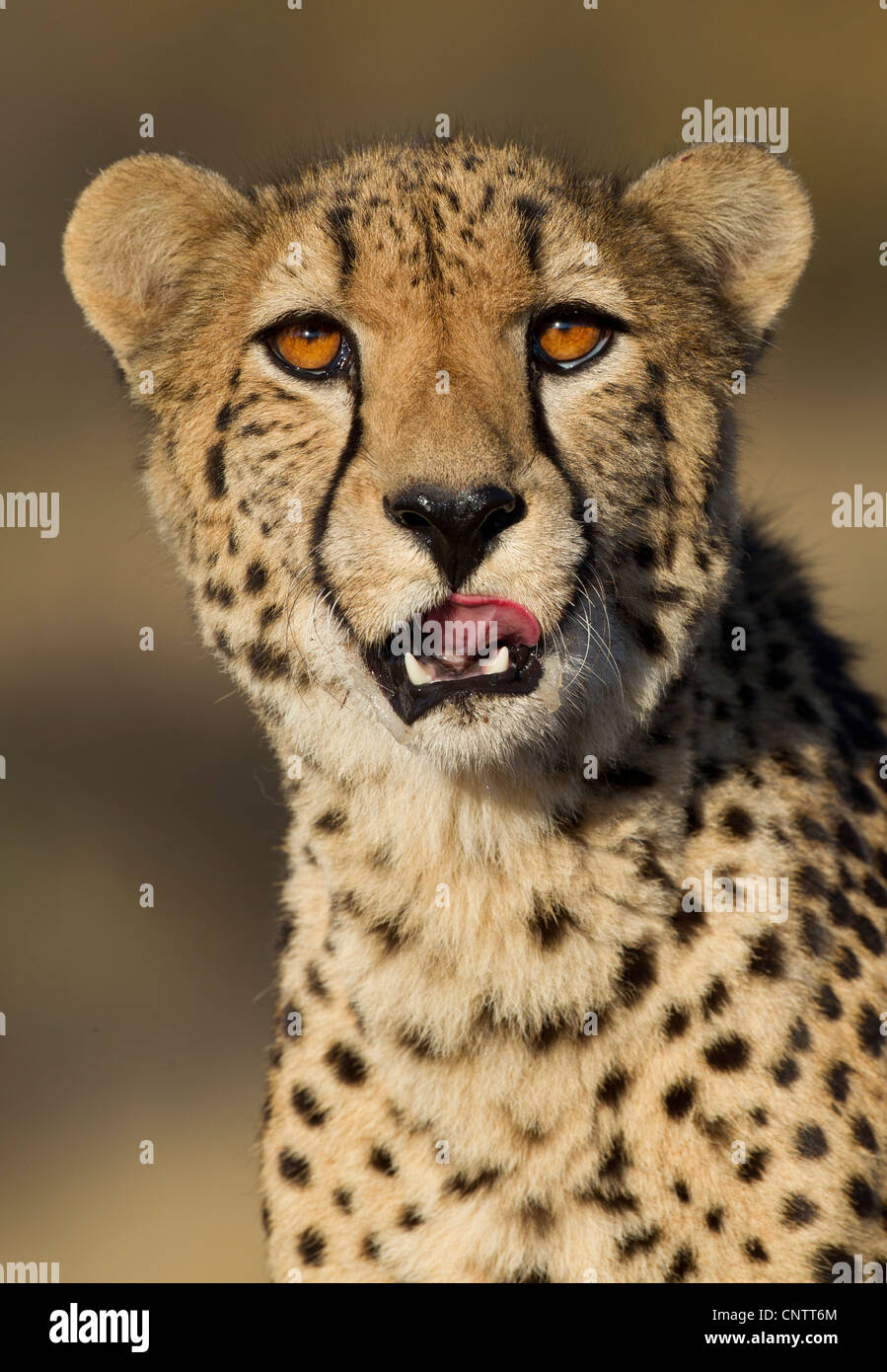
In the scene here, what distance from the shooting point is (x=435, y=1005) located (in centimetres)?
231

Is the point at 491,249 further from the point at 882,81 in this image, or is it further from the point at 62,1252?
the point at 882,81

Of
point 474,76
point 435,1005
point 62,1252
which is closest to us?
point 435,1005

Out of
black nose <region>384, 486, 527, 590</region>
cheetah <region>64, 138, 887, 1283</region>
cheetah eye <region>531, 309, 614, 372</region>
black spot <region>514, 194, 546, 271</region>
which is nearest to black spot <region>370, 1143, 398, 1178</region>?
cheetah <region>64, 138, 887, 1283</region>

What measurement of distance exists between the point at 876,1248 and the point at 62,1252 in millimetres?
2650

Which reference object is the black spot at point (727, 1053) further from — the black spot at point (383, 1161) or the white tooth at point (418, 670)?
the white tooth at point (418, 670)

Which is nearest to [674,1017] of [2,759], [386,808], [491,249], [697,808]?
[697,808]

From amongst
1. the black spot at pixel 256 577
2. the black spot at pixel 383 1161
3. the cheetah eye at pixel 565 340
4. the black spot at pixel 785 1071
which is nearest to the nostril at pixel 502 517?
the cheetah eye at pixel 565 340

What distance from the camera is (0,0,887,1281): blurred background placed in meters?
4.84

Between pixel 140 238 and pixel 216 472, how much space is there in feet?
1.36

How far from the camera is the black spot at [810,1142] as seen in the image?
7.22ft

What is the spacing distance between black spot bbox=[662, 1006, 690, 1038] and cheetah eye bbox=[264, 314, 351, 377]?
0.91m

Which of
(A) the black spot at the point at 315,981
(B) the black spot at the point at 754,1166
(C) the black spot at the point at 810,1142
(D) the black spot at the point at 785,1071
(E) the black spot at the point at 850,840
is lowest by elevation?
(B) the black spot at the point at 754,1166

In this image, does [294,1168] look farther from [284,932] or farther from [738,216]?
[738,216]

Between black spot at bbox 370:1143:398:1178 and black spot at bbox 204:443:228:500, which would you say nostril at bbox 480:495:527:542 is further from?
black spot at bbox 370:1143:398:1178
